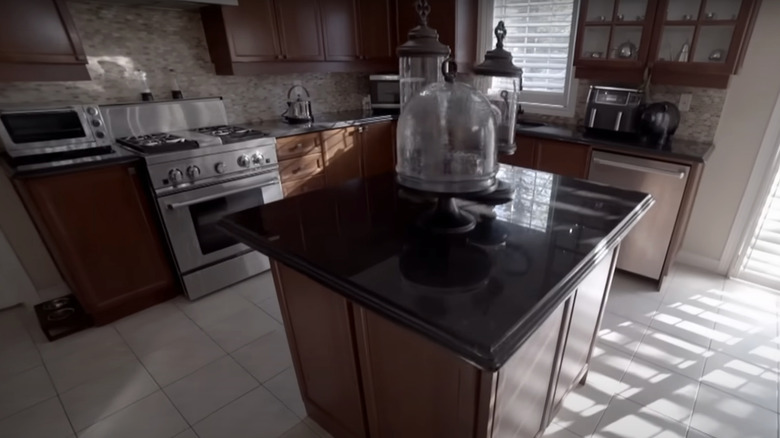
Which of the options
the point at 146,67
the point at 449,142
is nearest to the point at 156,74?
the point at 146,67

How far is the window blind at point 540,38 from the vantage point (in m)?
3.02

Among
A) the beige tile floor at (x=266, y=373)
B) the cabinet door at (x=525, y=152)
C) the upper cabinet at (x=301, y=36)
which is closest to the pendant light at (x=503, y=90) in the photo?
the beige tile floor at (x=266, y=373)

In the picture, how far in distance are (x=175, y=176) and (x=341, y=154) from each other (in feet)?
4.35

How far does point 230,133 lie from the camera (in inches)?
104

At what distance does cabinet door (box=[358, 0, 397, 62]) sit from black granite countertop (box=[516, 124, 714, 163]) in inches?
60.1

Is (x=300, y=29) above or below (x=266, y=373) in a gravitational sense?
above

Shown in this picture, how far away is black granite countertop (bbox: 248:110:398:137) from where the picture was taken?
2.81 m

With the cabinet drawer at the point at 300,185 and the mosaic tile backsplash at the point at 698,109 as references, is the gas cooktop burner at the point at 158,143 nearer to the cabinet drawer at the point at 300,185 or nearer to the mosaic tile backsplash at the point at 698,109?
the cabinet drawer at the point at 300,185

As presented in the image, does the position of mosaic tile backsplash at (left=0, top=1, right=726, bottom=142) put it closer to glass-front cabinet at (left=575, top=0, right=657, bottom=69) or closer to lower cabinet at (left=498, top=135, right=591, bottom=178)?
glass-front cabinet at (left=575, top=0, right=657, bottom=69)

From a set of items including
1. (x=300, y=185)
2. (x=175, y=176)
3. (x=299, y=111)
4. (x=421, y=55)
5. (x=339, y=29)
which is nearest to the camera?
(x=421, y=55)

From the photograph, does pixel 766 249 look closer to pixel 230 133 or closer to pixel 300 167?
pixel 300 167

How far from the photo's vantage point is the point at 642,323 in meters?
2.16

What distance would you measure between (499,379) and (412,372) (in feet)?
0.77

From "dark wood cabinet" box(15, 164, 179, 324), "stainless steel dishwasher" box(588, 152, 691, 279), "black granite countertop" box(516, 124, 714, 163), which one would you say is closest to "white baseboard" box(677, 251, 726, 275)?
"stainless steel dishwasher" box(588, 152, 691, 279)
